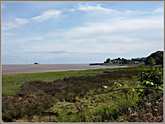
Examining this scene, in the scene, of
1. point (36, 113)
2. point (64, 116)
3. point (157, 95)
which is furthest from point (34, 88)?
point (157, 95)

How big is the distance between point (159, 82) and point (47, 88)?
284 cm

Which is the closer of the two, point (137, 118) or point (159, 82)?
point (137, 118)

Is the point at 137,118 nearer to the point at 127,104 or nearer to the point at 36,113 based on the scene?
the point at 127,104

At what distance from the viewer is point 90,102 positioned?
3.21m

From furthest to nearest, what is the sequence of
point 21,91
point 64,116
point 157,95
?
point 21,91 < point 64,116 < point 157,95

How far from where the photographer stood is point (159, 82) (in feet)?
7.62

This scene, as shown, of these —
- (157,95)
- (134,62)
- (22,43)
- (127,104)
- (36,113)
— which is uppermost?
(22,43)

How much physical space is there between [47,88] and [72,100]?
1.06 m

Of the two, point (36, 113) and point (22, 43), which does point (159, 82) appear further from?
point (22, 43)

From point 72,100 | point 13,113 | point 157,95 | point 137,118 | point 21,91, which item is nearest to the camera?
point 137,118

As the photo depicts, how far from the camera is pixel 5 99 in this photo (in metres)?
3.64

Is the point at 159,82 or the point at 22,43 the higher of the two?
the point at 22,43

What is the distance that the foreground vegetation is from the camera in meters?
1.70

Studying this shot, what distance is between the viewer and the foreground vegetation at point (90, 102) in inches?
67.0
